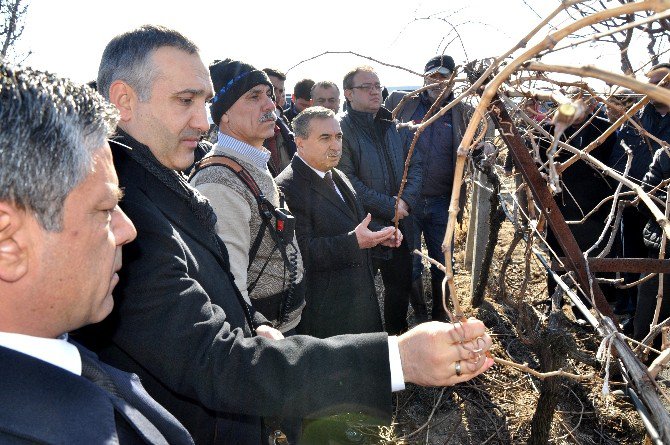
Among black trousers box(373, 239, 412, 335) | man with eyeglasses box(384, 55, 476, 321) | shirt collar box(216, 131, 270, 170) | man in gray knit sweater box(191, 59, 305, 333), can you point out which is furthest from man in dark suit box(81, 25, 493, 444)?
man with eyeglasses box(384, 55, 476, 321)

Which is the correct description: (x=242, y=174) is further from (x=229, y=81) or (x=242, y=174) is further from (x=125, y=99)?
(x=125, y=99)

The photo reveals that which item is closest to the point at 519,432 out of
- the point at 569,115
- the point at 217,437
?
the point at 217,437

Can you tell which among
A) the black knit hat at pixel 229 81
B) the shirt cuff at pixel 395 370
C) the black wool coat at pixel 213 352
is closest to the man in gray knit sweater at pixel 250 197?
Result: the black knit hat at pixel 229 81

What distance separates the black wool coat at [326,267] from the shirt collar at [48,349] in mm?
2053

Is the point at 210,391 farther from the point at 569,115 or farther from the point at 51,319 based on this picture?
the point at 569,115

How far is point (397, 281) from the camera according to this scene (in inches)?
172

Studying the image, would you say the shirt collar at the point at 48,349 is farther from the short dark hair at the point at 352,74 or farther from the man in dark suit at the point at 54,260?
the short dark hair at the point at 352,74

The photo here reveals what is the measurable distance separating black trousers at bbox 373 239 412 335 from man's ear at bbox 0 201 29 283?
11.7 ft

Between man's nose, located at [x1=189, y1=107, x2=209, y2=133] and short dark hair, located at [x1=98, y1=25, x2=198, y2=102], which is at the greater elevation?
short dark hair, located at [x1=98, y1=25, x2=198, y2=102]

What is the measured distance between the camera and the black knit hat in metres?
2.46

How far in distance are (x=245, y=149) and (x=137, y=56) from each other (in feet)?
2.75

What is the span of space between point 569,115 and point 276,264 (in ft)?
5.81

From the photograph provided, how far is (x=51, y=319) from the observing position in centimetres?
95

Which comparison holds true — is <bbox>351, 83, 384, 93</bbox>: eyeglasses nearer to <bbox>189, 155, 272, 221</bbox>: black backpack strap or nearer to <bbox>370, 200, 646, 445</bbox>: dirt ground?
<bbox>370, 200, 646, 445</bbox>: dirt ground
